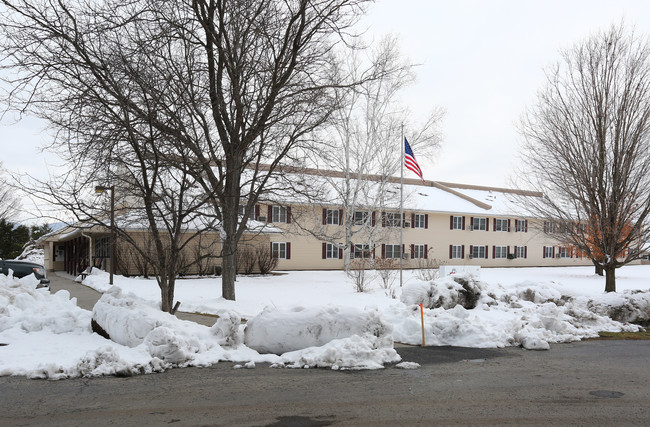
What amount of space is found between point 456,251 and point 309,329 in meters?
36.6

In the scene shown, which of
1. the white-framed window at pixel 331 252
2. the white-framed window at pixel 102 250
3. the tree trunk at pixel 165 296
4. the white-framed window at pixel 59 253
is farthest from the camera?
the white-framed window at pixel 59 253

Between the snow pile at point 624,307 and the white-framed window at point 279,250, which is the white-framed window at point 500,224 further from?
the snow pile at point 624,307

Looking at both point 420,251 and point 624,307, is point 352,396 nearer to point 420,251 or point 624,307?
point 624,307

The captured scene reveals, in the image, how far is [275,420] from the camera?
531 centimetres

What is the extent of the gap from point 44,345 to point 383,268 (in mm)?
16124

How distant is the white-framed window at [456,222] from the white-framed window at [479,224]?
1495mm

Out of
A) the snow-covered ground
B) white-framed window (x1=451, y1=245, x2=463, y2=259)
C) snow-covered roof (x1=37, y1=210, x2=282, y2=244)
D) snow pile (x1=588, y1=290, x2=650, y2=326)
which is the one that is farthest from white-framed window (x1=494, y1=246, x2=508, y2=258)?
the snow-covered ground

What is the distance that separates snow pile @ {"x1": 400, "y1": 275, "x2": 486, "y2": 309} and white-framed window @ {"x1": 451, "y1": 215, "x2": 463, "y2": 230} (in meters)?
29.7

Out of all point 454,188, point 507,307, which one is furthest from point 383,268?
point 454,188

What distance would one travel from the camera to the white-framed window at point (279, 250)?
3528 cm

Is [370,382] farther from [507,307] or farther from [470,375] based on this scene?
[507,307]

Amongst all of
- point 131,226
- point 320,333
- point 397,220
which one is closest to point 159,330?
point 320,333

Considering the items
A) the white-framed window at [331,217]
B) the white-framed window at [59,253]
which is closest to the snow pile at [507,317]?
the white-framed window at [331,217]

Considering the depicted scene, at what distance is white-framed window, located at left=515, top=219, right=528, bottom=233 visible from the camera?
47281 millimetres
